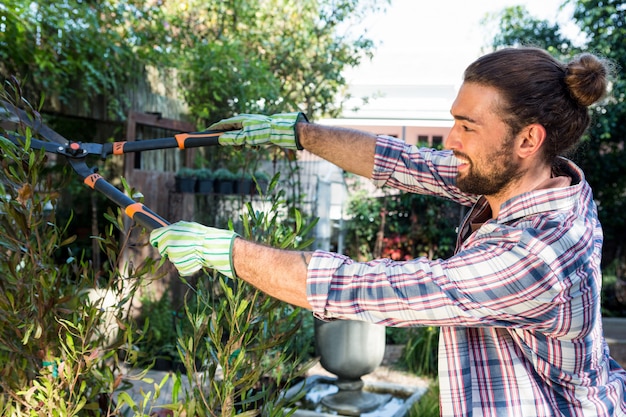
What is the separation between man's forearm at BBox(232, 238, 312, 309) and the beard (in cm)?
40

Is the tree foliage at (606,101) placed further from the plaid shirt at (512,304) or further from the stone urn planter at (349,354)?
the plaid shirt at (512,304)

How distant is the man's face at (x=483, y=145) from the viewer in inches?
52.4

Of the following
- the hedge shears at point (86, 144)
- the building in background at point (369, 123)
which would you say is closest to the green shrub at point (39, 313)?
the hedge shears at point (86, 144)

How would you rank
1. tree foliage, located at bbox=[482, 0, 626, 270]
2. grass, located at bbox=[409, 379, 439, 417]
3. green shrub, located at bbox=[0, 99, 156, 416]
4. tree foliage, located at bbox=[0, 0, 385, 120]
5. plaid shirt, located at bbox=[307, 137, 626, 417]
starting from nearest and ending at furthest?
plaid shirt, located at bbox=[307, 137, 626, 417]
green shrub, located at bbox=[0, 99, 156, 416]
grass, located at bbox=[409, 379, 439, 417]
tree foliage, located at bbox=[0, 0, 385, 120]
tree foliage, located at bbox=[482, 0, 626, 270]

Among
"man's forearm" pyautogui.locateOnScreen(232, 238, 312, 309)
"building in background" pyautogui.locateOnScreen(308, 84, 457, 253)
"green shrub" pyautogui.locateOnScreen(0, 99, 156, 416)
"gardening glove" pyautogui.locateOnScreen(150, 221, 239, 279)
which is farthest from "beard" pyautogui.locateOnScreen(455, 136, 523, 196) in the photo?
"building in background" pyautogui.locateOnScreen(308, 84, 457, 253)

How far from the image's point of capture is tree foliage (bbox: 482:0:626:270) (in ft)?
26.2

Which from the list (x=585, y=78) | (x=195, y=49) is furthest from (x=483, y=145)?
(x=195, y=49)

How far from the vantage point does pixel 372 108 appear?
1230 cm

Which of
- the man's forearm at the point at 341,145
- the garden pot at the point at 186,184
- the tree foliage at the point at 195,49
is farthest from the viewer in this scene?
the garden pot at the point at 186,184

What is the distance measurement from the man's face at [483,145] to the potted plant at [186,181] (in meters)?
4.24

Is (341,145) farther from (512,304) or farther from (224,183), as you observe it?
(224,183)

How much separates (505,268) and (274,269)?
0.41 m

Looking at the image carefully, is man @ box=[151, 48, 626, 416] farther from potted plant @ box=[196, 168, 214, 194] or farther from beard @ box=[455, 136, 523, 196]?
potted plant @ box=[196, 168, 214, 194]

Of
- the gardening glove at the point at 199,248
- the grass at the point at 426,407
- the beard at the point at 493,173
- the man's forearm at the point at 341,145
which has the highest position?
the man's forearm at the point at 341,145
